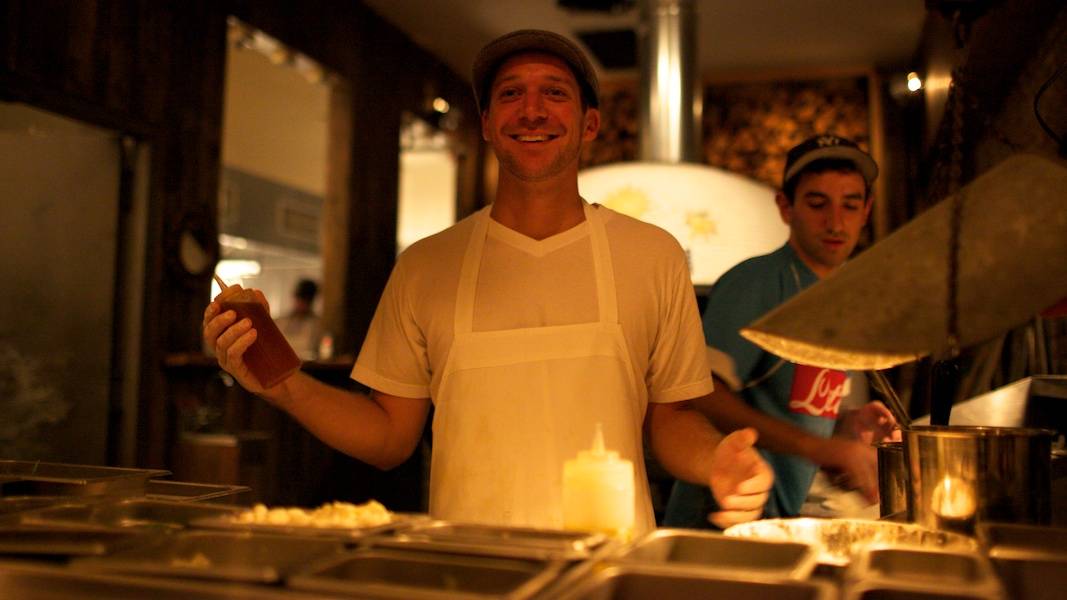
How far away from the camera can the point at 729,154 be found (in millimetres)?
6543

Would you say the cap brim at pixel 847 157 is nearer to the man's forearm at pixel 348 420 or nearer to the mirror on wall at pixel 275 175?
the man's forearm at pixel 348 420

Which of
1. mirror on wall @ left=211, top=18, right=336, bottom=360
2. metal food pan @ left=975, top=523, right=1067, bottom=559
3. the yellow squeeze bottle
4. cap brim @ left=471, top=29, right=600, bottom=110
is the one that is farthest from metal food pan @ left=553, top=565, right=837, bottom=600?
mirror on wall @ left=211, top=18, right=336, bottom=360

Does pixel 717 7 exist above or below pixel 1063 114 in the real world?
above

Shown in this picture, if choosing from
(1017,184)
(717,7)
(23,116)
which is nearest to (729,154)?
(717,7)

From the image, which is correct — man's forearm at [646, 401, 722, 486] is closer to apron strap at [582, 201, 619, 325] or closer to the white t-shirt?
the white t-shirt

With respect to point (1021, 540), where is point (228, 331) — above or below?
above

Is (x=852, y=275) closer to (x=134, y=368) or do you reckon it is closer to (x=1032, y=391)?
(x=1032, y=391)

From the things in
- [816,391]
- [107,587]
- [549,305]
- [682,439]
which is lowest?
[107,587]

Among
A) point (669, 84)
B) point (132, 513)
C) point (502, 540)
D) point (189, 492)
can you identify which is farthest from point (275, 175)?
Result: point (502, 540)

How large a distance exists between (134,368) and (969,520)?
141 inches

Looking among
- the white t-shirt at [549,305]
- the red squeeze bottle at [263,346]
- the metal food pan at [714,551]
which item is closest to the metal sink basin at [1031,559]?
the metal food pan at [714,551]

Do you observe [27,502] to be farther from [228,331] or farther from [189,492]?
[228,331]

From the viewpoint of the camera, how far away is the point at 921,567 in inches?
40.6

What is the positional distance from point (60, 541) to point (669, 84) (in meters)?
3.78
